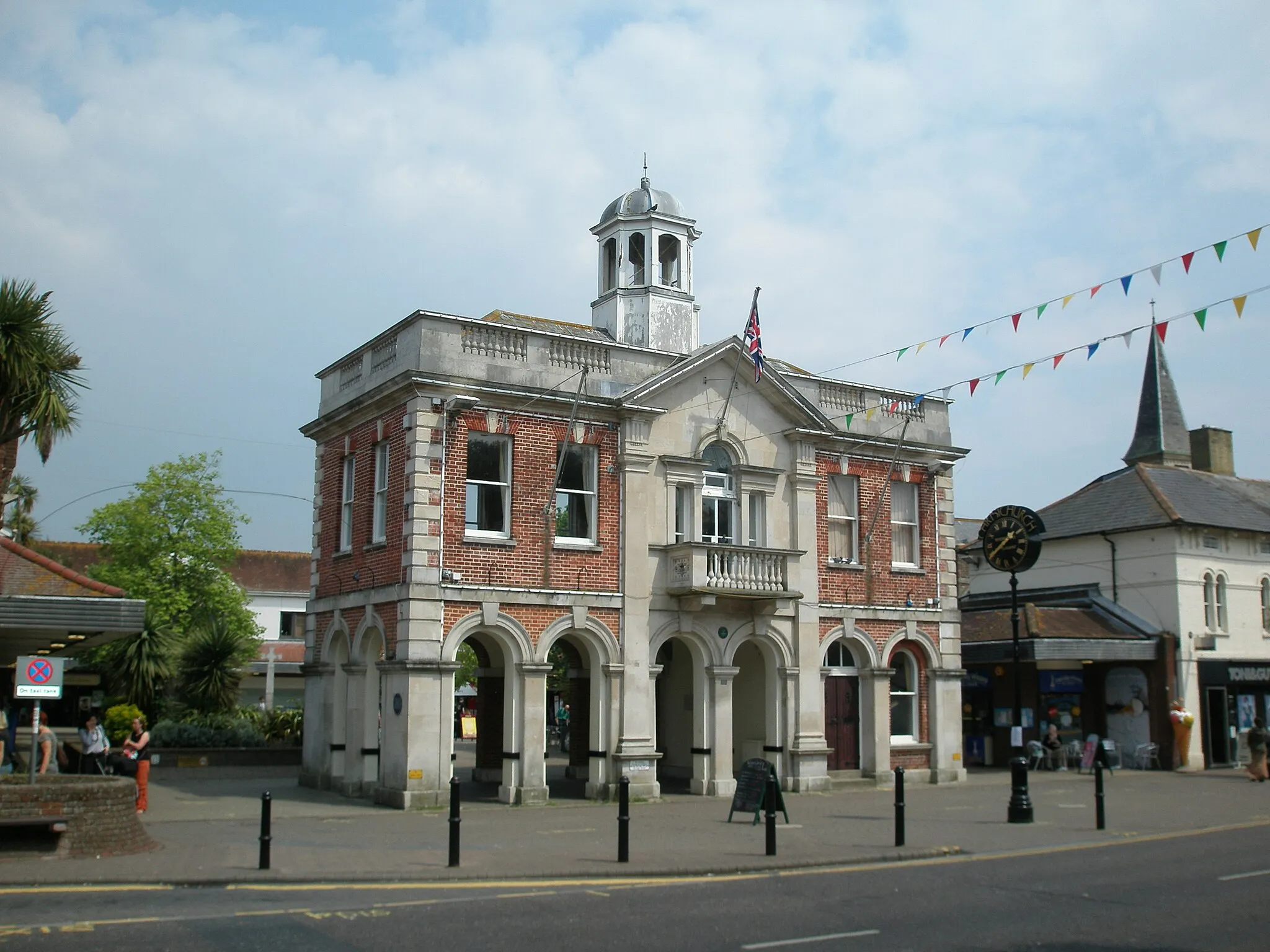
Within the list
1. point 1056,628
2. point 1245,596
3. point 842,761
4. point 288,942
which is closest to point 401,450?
point 842,761

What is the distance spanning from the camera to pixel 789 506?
2636cm

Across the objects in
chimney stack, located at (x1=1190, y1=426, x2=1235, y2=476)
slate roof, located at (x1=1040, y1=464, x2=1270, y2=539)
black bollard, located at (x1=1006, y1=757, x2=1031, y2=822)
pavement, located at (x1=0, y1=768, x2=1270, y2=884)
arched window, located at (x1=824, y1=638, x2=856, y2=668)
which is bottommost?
pavement, located at (x1=0, y1=768, x2=1270, y2=884)

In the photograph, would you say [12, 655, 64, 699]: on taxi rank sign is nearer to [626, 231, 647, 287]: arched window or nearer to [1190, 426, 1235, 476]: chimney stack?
[626, 231, 647, 287]: arched window

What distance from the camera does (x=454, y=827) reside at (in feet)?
45.9

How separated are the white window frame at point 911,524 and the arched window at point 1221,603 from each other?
11.7 meters

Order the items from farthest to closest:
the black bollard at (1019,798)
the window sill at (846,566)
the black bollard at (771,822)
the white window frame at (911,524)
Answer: the white window frame at (911,524)
the window sill at (846,566)
the black bollard at (1019,798)
the black bollard at (771,822)

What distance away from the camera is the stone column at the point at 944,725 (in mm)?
27547

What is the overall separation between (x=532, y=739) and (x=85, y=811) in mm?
9415

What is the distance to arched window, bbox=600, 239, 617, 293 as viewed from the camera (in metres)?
28.7

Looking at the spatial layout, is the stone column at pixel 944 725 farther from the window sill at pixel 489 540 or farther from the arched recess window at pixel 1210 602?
the window sill at pixel 489 540

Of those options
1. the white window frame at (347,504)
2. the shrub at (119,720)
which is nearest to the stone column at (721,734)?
the white window frame at (347,504)

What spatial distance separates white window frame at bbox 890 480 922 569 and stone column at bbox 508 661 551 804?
9818 mm

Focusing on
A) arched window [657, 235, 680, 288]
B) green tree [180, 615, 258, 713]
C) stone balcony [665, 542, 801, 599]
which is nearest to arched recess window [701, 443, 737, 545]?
stone balcony [665, 542, 801, 599]

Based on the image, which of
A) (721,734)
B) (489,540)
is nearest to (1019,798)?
(721,734)
